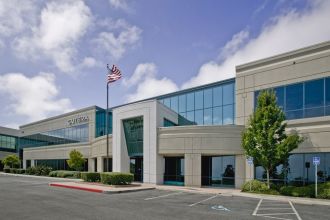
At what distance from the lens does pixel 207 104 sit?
3588 cm

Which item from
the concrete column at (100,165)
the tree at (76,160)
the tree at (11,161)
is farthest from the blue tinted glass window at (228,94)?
the tree at (11,161)

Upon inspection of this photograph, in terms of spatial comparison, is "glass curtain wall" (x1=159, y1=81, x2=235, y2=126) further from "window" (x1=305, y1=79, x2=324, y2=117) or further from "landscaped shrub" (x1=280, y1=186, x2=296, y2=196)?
"landscaped shrub" (x1=280, y1=186, x2=296, y2=196)

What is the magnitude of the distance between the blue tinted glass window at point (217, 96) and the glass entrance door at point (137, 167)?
31.4 ft

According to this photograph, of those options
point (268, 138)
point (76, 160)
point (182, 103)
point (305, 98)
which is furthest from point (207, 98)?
point (76, 160)

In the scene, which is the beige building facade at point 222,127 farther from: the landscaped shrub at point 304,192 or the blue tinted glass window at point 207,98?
the landscaped shrub at point 304,192

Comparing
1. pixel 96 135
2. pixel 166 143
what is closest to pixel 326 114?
pixel 166 143

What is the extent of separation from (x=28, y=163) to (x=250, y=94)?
48.8 meters

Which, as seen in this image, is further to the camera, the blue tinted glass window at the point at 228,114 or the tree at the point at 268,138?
the blue tinted glass window at the point at 228,114

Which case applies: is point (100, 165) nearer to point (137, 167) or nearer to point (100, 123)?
point (100, 123)

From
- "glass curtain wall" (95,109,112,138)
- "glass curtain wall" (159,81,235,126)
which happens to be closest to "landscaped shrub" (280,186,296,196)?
"glass curtain wall" (159,81,235,126)

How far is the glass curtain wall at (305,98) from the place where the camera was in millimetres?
24156

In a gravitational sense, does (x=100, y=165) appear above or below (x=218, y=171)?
below

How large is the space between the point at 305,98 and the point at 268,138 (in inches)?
197

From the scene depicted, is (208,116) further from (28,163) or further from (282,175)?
(28,163)
